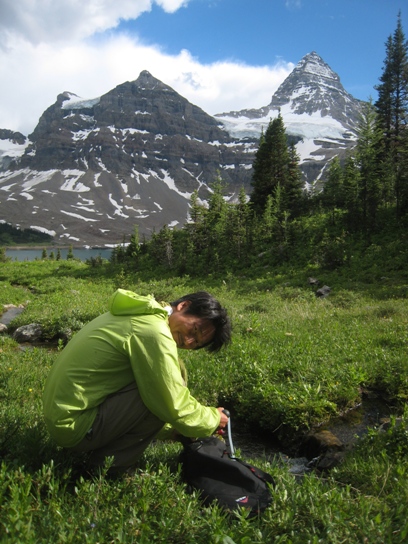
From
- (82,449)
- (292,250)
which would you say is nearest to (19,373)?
(82,449)

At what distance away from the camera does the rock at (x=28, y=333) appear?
408 inches

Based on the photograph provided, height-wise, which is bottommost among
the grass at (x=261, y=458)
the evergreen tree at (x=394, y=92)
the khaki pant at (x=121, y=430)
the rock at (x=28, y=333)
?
the rock at (x=28, y=333)

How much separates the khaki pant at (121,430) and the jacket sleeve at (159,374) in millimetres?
184

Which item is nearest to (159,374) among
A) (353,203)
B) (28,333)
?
(28,333)

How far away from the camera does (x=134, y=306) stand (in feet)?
10.4

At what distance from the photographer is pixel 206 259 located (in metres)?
27.8

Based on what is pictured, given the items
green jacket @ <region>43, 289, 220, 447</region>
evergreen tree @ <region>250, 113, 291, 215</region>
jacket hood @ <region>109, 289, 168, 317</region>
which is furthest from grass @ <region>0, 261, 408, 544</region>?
evergreen tree @ <region>250, 113, 291, 215</region>

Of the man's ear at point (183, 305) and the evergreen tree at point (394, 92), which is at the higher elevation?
the evergreen tree at point (394, 92)

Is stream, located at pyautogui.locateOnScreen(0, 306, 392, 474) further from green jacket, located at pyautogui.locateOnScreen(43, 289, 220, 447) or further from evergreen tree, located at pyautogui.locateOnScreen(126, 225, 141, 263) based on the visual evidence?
evergreen tree, located at pyautogui.locateOnScreen(126, 225, 141, 263)


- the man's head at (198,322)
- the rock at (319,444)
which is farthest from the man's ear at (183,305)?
the rock at (319,444)

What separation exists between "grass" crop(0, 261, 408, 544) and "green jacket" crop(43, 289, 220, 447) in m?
0.39

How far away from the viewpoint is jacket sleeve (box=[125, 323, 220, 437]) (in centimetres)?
292

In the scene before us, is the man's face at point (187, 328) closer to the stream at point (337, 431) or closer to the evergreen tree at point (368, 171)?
the stream at point (337, 431)

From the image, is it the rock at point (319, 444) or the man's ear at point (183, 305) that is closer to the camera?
the man's ear at point (183, 305)
